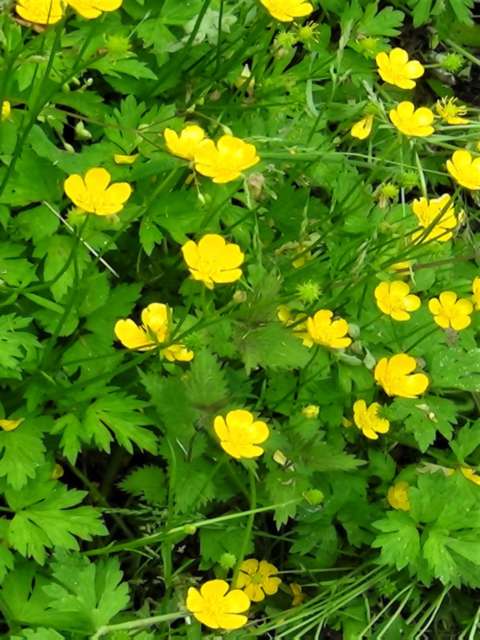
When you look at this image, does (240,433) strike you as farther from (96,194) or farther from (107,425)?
(96,194)

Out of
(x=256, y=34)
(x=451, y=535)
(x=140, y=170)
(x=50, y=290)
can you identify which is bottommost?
(x=451, y=535)

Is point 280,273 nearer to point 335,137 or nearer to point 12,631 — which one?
point 335,137

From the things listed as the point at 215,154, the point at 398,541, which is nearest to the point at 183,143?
the point at 215,154

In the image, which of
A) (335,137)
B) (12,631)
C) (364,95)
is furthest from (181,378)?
(364,95)

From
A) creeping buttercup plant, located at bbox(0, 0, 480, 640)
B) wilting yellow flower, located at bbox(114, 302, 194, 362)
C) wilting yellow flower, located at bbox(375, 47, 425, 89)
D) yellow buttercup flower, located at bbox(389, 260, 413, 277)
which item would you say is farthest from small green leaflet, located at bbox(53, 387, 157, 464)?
wilting yellow flower, located at bbox(375, 47, 425, 89)

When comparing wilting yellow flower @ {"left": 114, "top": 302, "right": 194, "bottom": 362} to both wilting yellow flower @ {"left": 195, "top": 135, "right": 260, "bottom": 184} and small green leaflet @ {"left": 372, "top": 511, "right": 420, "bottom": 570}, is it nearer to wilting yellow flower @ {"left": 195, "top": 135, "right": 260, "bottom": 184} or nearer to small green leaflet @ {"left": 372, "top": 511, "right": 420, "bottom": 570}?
wilting yellow flower @ {"left": 195, "top": 135, "right": 260, "bottom": 184}

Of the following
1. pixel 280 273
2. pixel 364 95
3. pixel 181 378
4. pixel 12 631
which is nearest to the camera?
pixel 12 631
